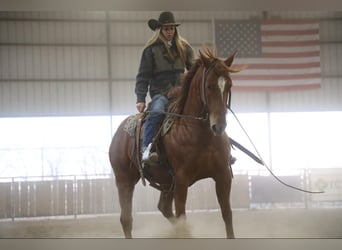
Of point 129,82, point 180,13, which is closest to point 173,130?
point 129,82

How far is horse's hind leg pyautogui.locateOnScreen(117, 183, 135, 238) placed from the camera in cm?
447

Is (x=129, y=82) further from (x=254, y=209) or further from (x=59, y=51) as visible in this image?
(x=254, y=209)

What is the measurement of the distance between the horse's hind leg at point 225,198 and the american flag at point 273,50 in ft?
3.08

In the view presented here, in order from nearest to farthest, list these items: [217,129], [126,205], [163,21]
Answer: [217,129]
[163,21]
[126,205]

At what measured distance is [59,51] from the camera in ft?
15.1

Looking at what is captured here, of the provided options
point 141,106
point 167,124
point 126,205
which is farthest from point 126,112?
point 126,205

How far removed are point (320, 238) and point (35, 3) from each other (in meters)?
2.98

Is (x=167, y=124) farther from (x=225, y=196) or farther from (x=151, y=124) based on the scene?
(x=225, y=196)

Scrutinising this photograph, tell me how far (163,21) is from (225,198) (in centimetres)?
146

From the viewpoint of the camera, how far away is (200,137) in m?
3.94

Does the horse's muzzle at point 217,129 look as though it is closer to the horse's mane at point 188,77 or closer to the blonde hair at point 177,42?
the horse's mane at point 188,77

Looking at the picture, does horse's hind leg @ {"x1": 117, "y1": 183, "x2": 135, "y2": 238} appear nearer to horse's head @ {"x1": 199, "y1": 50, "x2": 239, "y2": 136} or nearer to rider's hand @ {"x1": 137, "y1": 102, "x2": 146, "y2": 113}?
rider's hand @ {"x1": 137, "y1": 102, "x2": 146, "y2": 113}

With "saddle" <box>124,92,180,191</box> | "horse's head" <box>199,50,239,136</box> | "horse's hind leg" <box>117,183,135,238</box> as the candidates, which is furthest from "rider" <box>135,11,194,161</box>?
"horse's hind leg" <box>117,183,135,238</box>

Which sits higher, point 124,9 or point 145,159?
point 124,9
